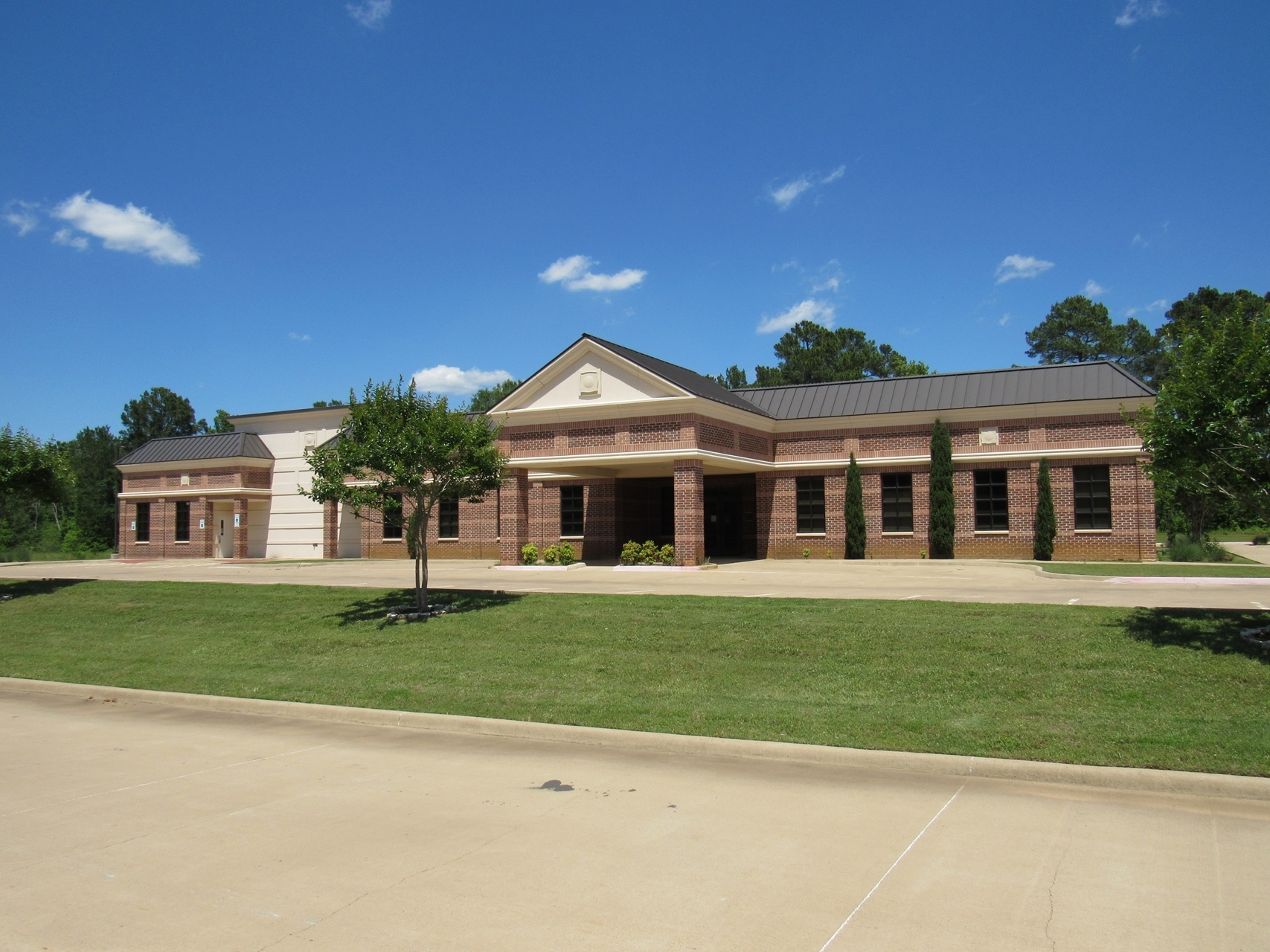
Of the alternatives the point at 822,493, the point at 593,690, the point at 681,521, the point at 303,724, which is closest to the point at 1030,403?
the point at 822,493

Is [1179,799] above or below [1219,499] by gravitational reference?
below

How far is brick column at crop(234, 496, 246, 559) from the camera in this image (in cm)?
4166

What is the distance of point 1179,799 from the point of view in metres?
6.64

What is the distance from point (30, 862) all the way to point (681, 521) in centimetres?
2135

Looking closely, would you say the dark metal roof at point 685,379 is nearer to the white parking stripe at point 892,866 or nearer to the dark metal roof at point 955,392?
the dark metal roof at point 955,392

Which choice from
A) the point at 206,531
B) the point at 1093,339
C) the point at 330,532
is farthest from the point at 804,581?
the point at 1093,339

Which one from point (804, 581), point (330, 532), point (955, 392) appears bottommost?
point (804, 581)

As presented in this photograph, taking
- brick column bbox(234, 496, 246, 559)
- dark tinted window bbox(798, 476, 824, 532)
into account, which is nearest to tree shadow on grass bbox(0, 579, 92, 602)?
brick column bbox(234, 496, 246, 559)

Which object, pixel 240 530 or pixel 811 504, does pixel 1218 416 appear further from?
pixel 240 530

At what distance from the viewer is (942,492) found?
28891 millimetres

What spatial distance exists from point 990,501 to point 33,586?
92.1 feet

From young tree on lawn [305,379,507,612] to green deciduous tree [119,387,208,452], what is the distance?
77.9 metres

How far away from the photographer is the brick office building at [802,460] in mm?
27172

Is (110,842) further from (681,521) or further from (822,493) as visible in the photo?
(822,493)
